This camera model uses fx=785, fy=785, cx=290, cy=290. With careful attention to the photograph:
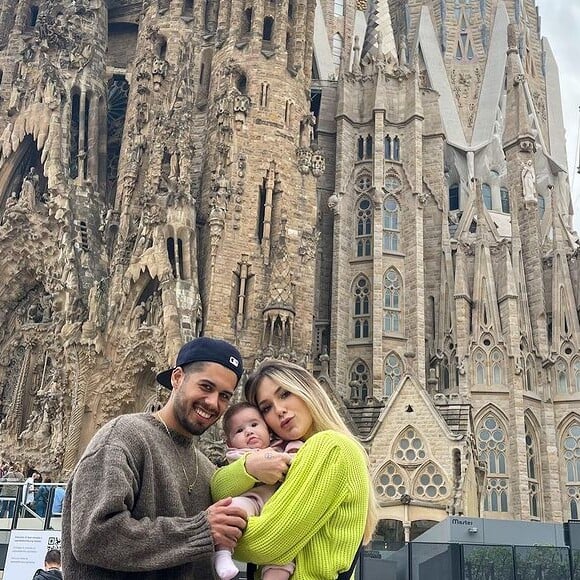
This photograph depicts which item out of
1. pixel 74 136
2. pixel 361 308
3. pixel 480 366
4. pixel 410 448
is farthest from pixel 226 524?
pixel 74 136

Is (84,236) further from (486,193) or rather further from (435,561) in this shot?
(435,561)

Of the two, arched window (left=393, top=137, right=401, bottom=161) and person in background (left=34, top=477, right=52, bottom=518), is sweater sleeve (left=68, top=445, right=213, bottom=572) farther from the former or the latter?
arched window (left=393, top=137, right=401, bottom=161)

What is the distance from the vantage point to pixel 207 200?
23422 mm

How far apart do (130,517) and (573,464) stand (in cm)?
2511

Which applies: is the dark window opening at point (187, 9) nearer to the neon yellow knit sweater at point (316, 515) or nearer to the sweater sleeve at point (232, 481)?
the sweater sleeve at point (232, 481)

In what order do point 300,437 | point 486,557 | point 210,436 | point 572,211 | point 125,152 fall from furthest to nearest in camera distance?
point 572,211 < point 125,152 < point 210,436 < point 486,557 < point 300,437

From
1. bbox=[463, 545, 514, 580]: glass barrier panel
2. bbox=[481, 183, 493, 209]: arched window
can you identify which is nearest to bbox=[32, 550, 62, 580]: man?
bbox=[463, 545, 514, 580]: glass barrier panel

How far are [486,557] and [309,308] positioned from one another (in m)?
14.0

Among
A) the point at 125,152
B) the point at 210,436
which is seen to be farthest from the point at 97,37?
the point at 210,436

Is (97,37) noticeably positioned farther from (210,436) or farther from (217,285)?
(210,436)

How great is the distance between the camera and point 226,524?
8.13 feet

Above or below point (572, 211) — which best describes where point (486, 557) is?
below

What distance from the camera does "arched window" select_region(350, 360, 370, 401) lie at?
83.2ft

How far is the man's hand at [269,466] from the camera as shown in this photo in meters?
2.57
